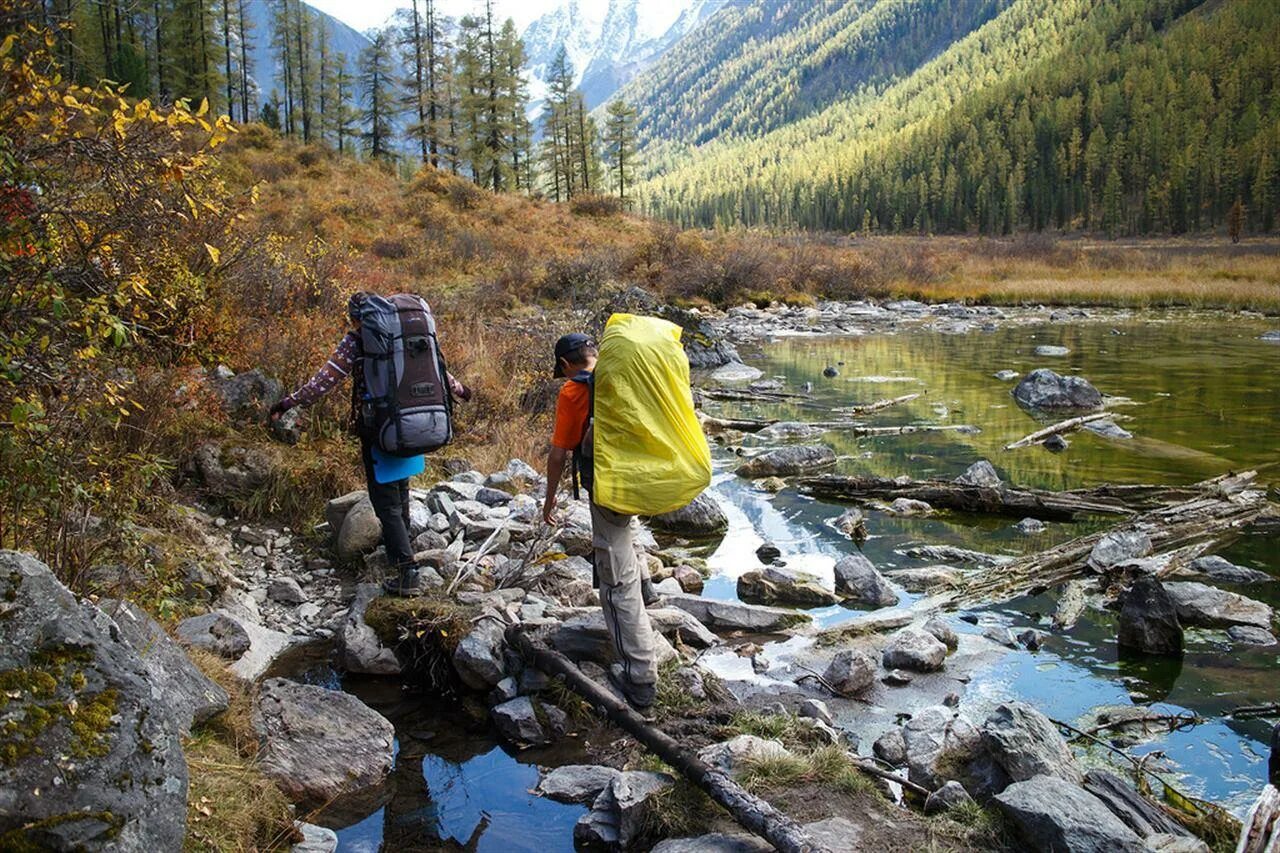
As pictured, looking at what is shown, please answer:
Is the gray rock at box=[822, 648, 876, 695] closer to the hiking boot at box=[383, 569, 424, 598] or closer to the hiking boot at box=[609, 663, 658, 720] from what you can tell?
the hiking boot at box=[609, 663, 658, 720]

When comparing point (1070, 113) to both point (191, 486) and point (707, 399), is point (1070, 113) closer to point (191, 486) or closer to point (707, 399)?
point (707, 399)

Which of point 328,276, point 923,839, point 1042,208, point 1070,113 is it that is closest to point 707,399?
point 328,276

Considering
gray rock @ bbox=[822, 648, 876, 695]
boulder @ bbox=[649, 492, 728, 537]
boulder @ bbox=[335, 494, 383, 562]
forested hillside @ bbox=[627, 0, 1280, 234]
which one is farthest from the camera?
forested hillside @ bbox=[627, 0, 1280, 234]

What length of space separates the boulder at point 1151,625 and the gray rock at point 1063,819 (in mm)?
2849

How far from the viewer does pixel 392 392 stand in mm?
5852

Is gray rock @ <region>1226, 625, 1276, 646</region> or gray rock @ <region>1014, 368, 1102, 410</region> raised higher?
gray rock @ <region>1014, 368, 1102, 410</region>

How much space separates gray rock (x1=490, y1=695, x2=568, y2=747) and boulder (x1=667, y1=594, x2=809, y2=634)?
183cm

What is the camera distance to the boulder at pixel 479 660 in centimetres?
528

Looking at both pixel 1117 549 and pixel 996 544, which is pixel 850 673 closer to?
pixel 1117 549

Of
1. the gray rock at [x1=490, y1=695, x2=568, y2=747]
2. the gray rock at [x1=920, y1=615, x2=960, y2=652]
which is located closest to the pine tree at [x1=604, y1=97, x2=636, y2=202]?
the gray rock at [x1=920, y1=615, x2=960, y2=652]

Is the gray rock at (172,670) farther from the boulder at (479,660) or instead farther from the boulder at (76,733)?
the boulder at (479,660)

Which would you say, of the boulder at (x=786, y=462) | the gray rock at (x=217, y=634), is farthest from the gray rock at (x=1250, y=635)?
the gray rock at (x=217, y=634)

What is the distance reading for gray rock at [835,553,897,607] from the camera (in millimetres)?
7227

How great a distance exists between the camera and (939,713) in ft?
15.7
